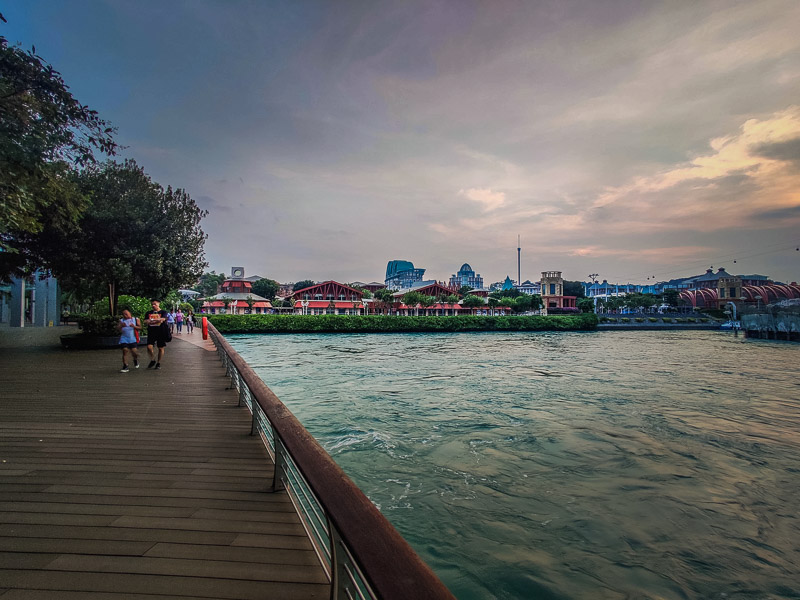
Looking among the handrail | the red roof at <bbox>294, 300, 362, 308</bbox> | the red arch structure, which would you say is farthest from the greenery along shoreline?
the red arch structure

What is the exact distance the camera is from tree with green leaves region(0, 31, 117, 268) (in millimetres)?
7938

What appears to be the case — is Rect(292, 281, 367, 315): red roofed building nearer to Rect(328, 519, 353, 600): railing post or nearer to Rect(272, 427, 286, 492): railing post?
Rect(272, 427, 286, 492): railing post

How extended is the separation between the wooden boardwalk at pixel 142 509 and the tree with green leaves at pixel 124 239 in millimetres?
8937

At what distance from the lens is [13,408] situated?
6.07m

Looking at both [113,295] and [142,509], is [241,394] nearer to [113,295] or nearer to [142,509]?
[142,509]

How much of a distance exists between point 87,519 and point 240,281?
232 ft

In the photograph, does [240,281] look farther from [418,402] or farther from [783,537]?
[783,537]

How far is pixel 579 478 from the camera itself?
6910 millimetres

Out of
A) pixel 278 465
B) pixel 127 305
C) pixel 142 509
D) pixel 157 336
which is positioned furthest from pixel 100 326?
pixel 278 465

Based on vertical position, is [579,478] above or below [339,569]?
below

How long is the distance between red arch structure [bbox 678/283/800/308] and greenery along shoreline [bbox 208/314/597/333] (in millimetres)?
57972

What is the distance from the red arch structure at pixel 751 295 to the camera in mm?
92750

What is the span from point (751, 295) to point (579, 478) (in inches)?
4529

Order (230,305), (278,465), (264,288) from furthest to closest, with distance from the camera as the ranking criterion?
(264,288) < (230,305) < (278,465)
